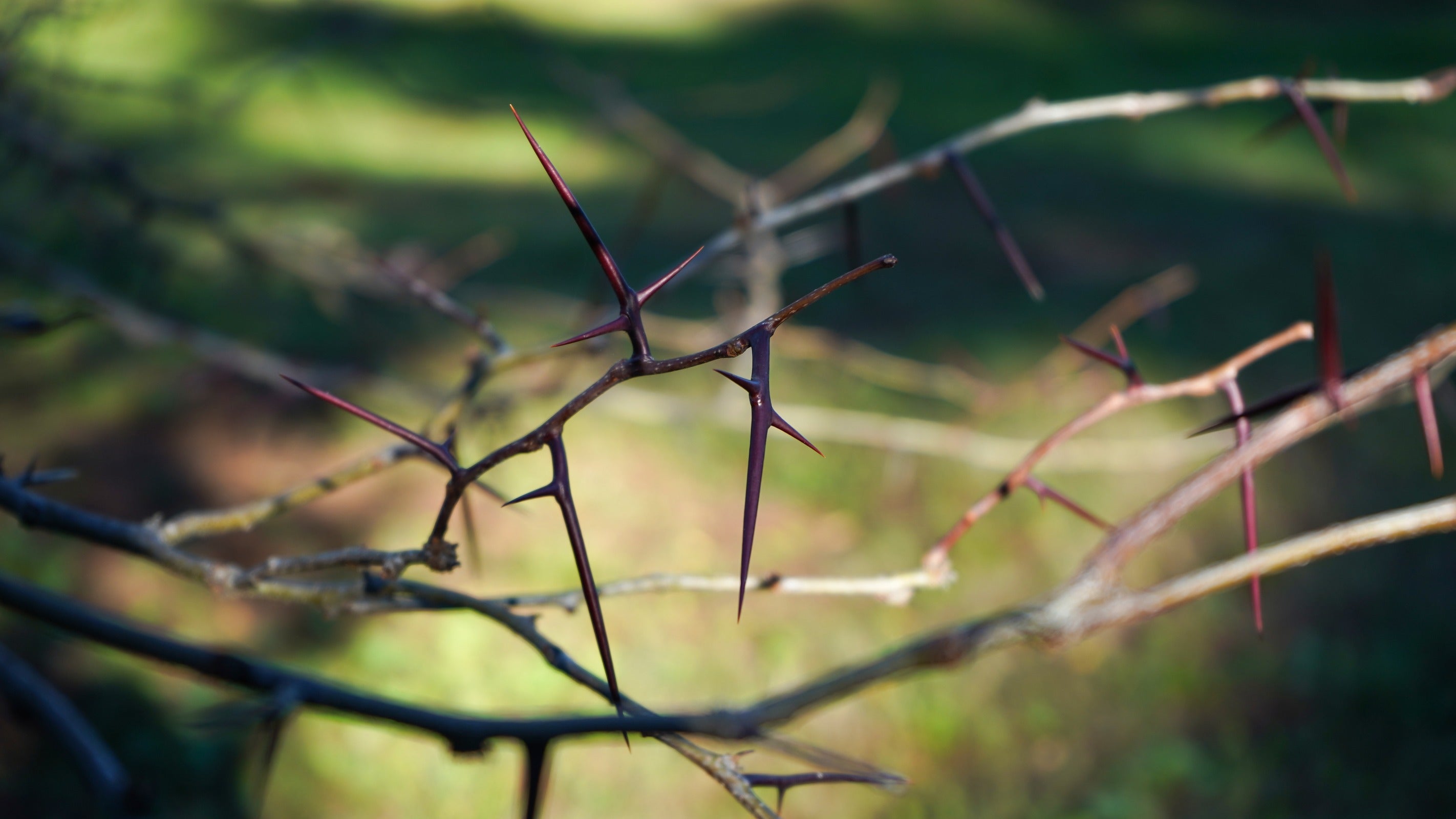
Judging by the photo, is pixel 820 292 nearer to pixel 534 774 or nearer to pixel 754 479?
pixel 754 479

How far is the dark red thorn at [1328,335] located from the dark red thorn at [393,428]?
Answer: 17.6 inches

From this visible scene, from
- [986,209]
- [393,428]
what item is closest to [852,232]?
[986,209]

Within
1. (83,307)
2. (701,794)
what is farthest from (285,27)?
(701,794)

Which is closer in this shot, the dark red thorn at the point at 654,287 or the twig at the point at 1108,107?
the dark red thorn at the point at 654,287

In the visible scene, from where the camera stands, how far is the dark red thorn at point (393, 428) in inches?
20.3

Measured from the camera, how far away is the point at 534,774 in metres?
0.60

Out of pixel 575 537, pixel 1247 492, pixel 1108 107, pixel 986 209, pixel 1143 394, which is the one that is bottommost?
pixel 575 537

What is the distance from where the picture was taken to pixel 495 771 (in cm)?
Answer: 271

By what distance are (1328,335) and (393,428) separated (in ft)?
1.65

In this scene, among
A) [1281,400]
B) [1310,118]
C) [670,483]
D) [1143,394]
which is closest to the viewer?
[1281,400]

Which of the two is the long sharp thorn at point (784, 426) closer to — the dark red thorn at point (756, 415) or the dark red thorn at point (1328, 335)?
the dark red thorn at point (756, 415)

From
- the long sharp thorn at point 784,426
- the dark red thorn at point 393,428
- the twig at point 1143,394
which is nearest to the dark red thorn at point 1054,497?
the twig at point 1143,394

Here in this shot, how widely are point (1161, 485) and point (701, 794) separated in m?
2.29

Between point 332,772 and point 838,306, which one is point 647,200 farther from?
point 838,306
